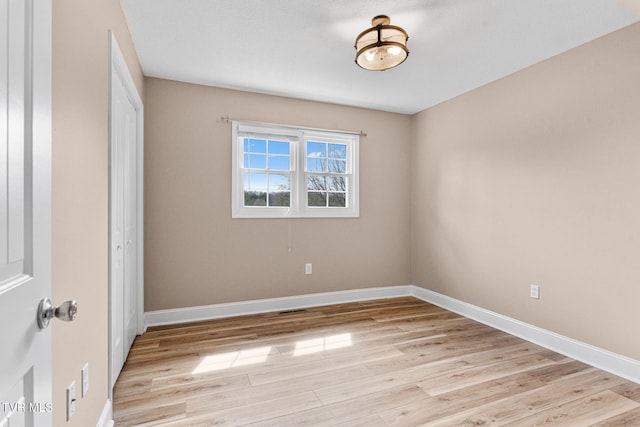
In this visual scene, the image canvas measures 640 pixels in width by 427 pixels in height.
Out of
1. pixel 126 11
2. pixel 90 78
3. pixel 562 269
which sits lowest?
pixel 562 269

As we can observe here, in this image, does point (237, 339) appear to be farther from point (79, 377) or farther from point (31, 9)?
point (31, 9)

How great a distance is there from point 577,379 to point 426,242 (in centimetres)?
218

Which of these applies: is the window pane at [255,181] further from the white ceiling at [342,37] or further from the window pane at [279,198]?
the white ceiling at [342,37]

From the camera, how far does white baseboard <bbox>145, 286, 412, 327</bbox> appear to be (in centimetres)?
334

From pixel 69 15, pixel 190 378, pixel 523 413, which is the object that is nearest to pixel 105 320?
pixel 190 378

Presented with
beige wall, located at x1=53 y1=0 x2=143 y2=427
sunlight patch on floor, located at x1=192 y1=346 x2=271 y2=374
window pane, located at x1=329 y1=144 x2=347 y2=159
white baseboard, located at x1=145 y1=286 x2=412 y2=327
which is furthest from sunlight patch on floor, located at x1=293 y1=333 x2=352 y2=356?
window pane, located at x1=329 y1=144 x2=347 y2=159

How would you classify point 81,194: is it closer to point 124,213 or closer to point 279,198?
point 124,213

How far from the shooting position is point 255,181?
3754mm

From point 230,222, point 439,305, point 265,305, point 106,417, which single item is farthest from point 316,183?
point 106,417

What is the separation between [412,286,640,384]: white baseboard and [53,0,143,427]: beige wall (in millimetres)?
3367

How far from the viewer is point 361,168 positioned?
4.25 metres

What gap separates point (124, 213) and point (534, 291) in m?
3.60

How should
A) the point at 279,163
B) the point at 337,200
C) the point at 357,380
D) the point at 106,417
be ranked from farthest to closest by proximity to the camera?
the point at 337,200, the point at 279,163, the point at 357,380, the point at 106,417

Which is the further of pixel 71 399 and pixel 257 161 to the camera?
pixel 257 161
